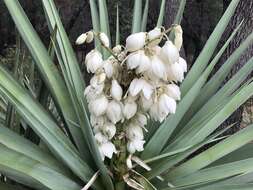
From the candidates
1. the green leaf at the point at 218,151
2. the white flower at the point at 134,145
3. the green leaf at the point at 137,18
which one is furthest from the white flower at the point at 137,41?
the green leaf at the point at 137,18

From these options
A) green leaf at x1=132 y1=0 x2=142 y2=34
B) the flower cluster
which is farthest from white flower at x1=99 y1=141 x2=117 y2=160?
green leaf at x1=132 y1=0 x2=142 y2=34

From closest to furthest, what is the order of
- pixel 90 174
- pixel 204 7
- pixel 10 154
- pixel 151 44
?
1. pixel 10 154
2. pixel 151 44
3. pixel 90 174
4. pixel 204 7

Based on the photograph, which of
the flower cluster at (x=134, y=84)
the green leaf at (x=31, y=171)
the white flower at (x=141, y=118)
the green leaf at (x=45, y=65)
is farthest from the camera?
the green leaf at (x=45, y=65)

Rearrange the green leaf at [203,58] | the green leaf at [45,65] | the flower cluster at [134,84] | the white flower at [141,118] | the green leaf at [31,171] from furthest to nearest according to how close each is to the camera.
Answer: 1. the green leaf at [203,58]
2. the green leaf at [45,65]
3. the white flower at [141,118]
4. the flower cluster at [134,84]
5. the green leaf at [31,171]

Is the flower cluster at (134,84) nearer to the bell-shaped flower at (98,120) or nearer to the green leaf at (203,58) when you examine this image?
the bell-shaped flower at (98,120)

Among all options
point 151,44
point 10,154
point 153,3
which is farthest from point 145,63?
point 153,3

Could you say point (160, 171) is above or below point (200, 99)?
below

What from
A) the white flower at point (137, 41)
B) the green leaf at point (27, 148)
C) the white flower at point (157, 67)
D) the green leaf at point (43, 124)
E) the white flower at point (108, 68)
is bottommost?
the green leaf at point (27, 148)

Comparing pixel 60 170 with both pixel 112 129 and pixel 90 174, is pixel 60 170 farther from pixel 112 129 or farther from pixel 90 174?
pixel 112 129
